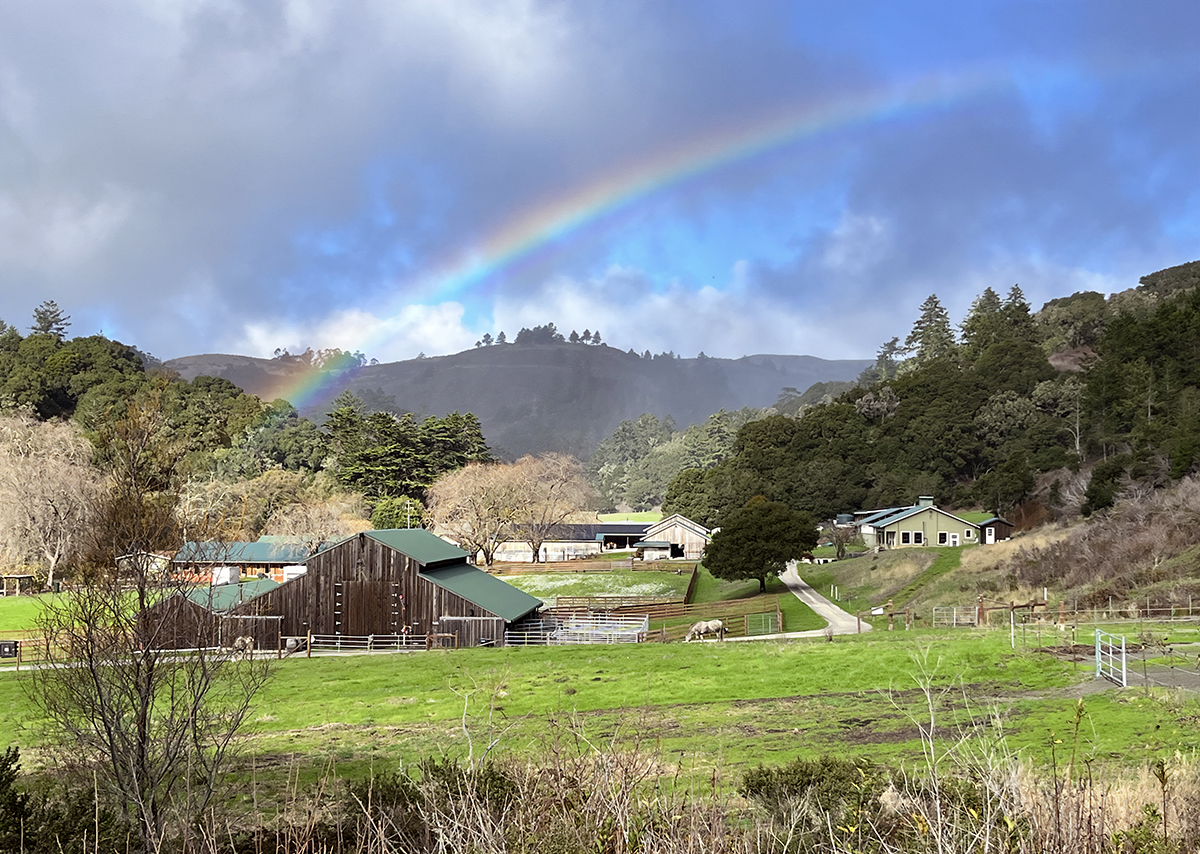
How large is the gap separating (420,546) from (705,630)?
14169 millimetres

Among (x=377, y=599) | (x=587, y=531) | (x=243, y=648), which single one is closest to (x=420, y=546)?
(x=377, y=599)

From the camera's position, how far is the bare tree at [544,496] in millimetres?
78250

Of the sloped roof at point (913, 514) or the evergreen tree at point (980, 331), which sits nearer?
the sloped roof at point (913, 514)

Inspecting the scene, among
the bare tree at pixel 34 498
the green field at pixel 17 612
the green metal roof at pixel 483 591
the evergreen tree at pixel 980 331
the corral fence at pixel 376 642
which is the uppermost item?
the evergreen tree at pixel 980 331

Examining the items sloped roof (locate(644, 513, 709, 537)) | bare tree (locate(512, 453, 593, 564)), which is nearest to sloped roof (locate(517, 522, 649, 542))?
bare tree (locate(512, 453, 593, 564))

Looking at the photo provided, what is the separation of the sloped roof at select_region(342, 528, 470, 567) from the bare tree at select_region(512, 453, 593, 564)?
34.5 meters

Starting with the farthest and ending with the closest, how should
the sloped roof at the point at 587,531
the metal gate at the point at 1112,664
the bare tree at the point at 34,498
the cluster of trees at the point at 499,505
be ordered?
the sloped roof at the point at 587,531
the cluster of trees at the point at 499,505
the bare tree at the point at 34,498
the metal gate at the point at 1112,664

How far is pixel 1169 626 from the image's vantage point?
23.6 metres

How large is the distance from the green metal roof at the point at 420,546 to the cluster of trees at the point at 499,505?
32.1 metres

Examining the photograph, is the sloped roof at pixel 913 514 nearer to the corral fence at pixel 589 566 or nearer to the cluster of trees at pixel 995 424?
the cluster of trees at pixel 995 424

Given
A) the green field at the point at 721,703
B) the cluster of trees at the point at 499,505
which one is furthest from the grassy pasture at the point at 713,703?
the cluster of trees at the point at 499,505

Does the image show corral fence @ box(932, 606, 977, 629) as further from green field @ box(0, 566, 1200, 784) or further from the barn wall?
the barn wall

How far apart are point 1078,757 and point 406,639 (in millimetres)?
29381

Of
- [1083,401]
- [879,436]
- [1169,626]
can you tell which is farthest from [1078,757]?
[879,436]
